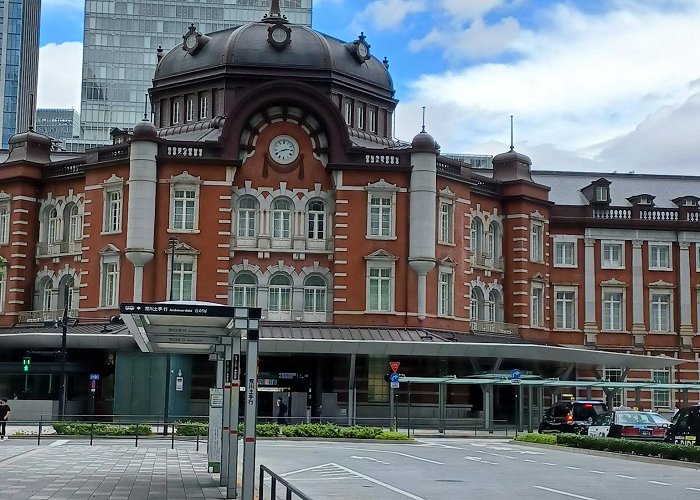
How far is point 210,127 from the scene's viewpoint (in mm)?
67375

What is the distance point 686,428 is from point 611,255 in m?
38.3

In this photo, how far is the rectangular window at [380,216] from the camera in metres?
63.4

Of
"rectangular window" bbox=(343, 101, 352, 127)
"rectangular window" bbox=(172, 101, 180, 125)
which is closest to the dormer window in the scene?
"rectangular window" bbox=(343, 101, 352, 127)

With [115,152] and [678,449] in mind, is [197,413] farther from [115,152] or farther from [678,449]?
[678,449]

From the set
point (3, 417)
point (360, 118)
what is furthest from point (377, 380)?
point (3, 417)

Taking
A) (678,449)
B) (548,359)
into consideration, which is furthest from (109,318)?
(678,449)

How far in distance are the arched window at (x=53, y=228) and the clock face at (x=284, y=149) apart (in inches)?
542

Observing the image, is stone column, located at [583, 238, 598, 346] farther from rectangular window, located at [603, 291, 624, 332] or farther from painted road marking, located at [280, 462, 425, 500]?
painted road marking, located at [280, 462, 425, 500]

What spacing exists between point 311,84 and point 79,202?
14445 millimetres

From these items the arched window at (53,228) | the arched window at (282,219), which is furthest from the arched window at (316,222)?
the arched window at (53,228)

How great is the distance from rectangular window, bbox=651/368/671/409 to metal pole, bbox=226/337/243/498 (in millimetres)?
51804

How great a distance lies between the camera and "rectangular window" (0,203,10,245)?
68688 millimetres

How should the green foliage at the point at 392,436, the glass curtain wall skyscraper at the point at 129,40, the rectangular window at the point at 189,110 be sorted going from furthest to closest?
the glass curtain wall skyscraper at the point at 129,40, the rectangular window at the point at 189,110, the green foliage at the point at 392,436

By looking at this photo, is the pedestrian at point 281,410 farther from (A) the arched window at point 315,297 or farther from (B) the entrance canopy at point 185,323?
(B) the entrance canopy at point 185,323
